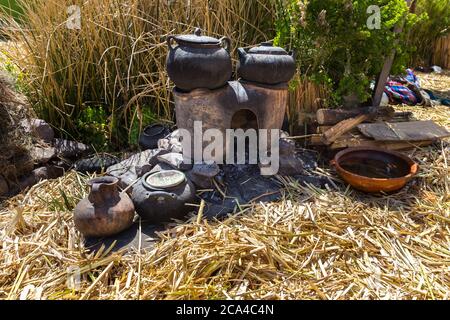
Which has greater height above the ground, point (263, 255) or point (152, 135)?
point (152, 135)

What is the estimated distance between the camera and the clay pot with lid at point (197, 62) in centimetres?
248

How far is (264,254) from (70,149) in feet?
A: 7.13

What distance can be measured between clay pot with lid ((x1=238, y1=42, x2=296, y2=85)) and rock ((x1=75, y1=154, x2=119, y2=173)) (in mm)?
1414

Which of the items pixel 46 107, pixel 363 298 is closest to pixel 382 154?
pixel 363 298

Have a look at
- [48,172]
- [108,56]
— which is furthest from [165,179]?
[108,56]

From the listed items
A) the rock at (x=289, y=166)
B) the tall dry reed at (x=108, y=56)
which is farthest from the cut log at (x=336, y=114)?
the tall dry reed at (x=108, y=56)

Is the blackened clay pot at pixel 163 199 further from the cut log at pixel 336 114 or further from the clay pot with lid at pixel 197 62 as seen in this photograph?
the cut log at pixel 336 114

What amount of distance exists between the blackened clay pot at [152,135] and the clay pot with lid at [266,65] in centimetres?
102

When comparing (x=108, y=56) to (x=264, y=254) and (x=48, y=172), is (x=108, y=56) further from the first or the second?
(x=264, y=254)

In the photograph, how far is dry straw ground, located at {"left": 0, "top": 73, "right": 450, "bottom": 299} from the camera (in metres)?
1.93

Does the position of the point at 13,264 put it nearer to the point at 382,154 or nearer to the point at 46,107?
the point at 46,107

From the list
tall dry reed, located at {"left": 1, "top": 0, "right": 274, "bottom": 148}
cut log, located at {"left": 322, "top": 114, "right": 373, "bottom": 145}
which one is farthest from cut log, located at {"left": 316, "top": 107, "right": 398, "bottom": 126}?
tall dry reed, located at {"left": 1, "top": 0, "right": 274, "bottom": 148}

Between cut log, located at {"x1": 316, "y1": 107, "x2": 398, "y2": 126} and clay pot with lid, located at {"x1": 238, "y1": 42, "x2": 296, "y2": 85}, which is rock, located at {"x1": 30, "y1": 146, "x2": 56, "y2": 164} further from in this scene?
cut log, located at {"x1": 316, "y1": 107, "x2": 398, "y2": 126}

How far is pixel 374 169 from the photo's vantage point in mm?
2967
